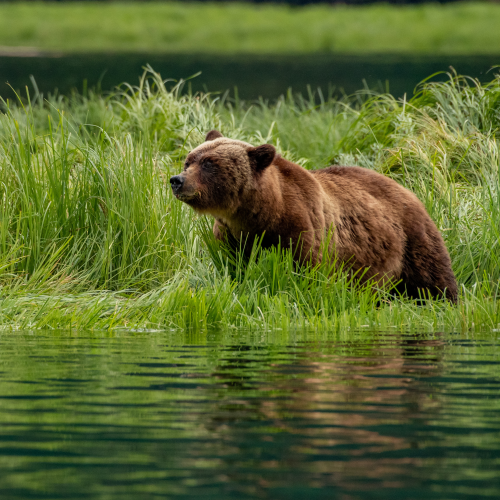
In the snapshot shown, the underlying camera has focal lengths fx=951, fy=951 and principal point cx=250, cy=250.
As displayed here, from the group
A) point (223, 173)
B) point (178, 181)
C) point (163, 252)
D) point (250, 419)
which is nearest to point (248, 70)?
point (163, 252)

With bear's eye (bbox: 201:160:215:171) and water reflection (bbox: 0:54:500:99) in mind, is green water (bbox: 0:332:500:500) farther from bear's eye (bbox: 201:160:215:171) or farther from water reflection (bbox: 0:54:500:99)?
water reflection (bbox: 0:54:500:99)

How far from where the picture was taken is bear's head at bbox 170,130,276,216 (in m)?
7.32

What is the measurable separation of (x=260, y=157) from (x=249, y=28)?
58.1 meters

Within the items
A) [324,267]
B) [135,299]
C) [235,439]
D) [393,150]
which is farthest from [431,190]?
[235,439]

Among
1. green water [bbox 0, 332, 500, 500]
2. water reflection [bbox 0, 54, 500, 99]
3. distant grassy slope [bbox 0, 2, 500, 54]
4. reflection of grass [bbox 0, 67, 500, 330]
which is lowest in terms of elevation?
green water [bbox 0, 332, 500, 500]

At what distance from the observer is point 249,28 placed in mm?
63844

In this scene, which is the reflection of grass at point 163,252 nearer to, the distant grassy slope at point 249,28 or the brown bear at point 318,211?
the brown bear at point 318,211

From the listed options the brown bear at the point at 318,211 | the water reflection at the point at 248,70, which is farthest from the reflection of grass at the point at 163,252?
the water reflection at the point at 248,70

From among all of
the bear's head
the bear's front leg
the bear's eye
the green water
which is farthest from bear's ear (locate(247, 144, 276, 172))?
the green water

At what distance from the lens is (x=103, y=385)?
497 cm

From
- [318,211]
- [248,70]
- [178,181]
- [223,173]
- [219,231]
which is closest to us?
[178,181]

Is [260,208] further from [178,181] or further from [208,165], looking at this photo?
[178,181]

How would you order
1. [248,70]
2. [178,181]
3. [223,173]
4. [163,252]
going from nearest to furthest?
[178,181]
[223,173]
[163,252]
[248,70]

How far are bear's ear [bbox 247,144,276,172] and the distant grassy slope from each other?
52387mm
